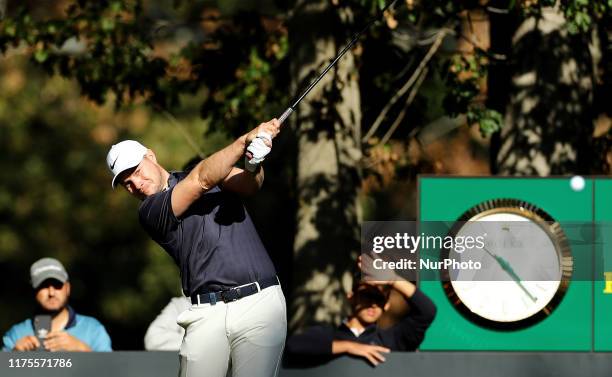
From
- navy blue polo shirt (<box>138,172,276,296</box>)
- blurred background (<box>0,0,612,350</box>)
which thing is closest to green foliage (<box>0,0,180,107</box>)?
blurred background (<box>0,0,612,350</box>)

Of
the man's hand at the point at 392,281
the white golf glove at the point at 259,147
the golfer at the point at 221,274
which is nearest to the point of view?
the white golf glove at the point at 259,147

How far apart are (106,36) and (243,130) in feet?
4.19

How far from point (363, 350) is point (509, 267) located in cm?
79

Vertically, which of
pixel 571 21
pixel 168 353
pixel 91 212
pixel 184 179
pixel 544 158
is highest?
pixel 91 212

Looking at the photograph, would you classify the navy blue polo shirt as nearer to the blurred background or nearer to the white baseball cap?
the white baseball cap

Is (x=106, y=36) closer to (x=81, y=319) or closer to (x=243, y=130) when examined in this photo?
(x=243, y=130)

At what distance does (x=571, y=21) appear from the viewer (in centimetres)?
938

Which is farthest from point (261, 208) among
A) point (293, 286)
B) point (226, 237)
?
point (226, 237)

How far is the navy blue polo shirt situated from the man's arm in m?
0.07

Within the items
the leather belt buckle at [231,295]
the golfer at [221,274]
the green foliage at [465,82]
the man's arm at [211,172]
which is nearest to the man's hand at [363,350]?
the golfer at [221,274]

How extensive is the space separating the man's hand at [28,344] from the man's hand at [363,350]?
5.12 feet

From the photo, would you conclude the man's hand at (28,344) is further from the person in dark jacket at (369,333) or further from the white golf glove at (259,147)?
Result: the white golf glove at (259,147)

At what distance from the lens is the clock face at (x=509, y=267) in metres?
7.55

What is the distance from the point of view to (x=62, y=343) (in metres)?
8.09
